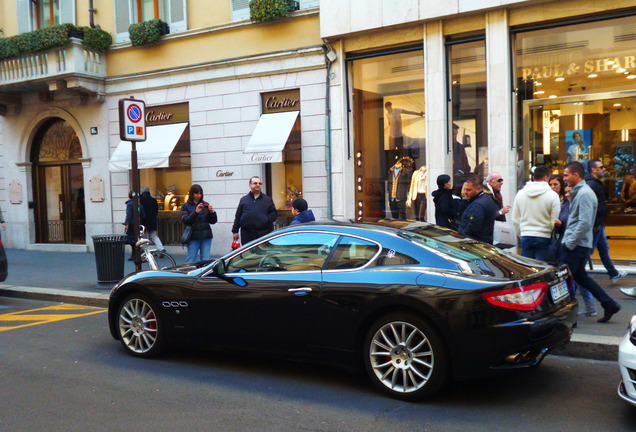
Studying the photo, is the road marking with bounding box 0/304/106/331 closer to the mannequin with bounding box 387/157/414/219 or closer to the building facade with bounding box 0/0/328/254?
the building facade with bounding box 0/0/328/254

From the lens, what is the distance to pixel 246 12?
14672mm

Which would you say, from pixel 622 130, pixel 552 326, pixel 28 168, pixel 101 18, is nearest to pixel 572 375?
pixel 552 326

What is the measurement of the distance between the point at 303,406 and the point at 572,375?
245 cm

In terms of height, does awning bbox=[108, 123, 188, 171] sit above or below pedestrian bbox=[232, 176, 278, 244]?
above

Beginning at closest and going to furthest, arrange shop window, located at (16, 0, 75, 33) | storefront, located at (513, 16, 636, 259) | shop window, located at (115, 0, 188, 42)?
1. storefront, located at (513, 16, 636, 259)
2. shop window, located at (115, 0, 188, 42)
3. shop window, located at (16, 0, 75, 33)

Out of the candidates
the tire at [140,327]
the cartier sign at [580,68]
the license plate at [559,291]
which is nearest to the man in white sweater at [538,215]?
the license plate at [559,291]

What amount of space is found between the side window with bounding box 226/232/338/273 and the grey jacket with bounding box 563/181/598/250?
2877mm

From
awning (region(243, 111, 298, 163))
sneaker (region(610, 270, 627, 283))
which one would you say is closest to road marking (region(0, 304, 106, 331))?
awning (region(243, 111, 298, 163))

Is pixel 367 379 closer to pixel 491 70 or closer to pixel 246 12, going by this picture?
pixel 491 70

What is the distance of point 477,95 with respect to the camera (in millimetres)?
12273

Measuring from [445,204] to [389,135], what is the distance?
4.62 metres

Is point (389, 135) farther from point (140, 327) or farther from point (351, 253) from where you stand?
point (351, 253)

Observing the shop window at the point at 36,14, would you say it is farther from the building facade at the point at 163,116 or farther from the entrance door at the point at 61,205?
the entrance door at the point at 61,205

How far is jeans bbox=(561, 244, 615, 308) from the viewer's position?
263 inches
